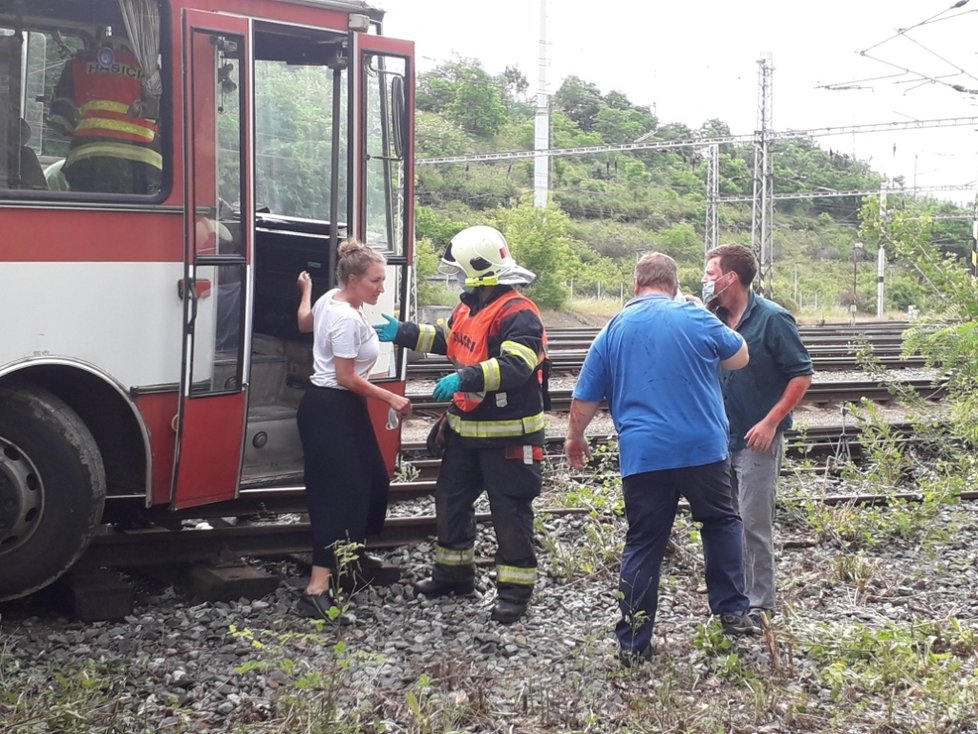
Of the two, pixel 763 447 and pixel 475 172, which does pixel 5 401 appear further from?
Result: pixel 475 172

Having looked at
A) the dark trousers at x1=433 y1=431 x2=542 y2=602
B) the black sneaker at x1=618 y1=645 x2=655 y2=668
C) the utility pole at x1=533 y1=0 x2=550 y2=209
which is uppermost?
the utility pole at x1=533 y1=0 x2=550 y2=209

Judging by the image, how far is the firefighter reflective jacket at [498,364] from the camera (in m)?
5.86

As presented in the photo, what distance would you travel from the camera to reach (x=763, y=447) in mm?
5762

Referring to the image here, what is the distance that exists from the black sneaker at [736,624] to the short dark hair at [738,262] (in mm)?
1646

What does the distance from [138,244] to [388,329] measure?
1349 mm

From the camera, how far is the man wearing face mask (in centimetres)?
577

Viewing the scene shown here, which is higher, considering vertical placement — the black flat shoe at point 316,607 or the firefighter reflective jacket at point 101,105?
the firefighter reflective jacket at point 101,105

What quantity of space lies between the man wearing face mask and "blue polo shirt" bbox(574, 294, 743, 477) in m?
0.37

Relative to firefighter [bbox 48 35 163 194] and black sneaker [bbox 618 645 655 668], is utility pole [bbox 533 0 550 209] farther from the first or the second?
black sneaker [bbox 618 645 655 668]

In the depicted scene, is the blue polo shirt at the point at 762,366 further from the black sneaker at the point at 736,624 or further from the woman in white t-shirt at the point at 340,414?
the woman in white t-shirt at the point at 340,414

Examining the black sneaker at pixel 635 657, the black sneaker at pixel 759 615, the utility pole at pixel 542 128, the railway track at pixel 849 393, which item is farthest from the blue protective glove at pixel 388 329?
the utility pole at pixel 542 128

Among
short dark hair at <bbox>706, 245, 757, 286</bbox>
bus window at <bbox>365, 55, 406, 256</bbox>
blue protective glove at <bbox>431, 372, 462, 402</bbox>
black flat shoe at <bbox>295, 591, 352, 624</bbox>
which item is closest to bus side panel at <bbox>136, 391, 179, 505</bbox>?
black flat shoe at <bbox>295, 591, 352, 624</bbox>

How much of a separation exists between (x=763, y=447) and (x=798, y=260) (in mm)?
55377

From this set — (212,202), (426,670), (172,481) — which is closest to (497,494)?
(426,670)
